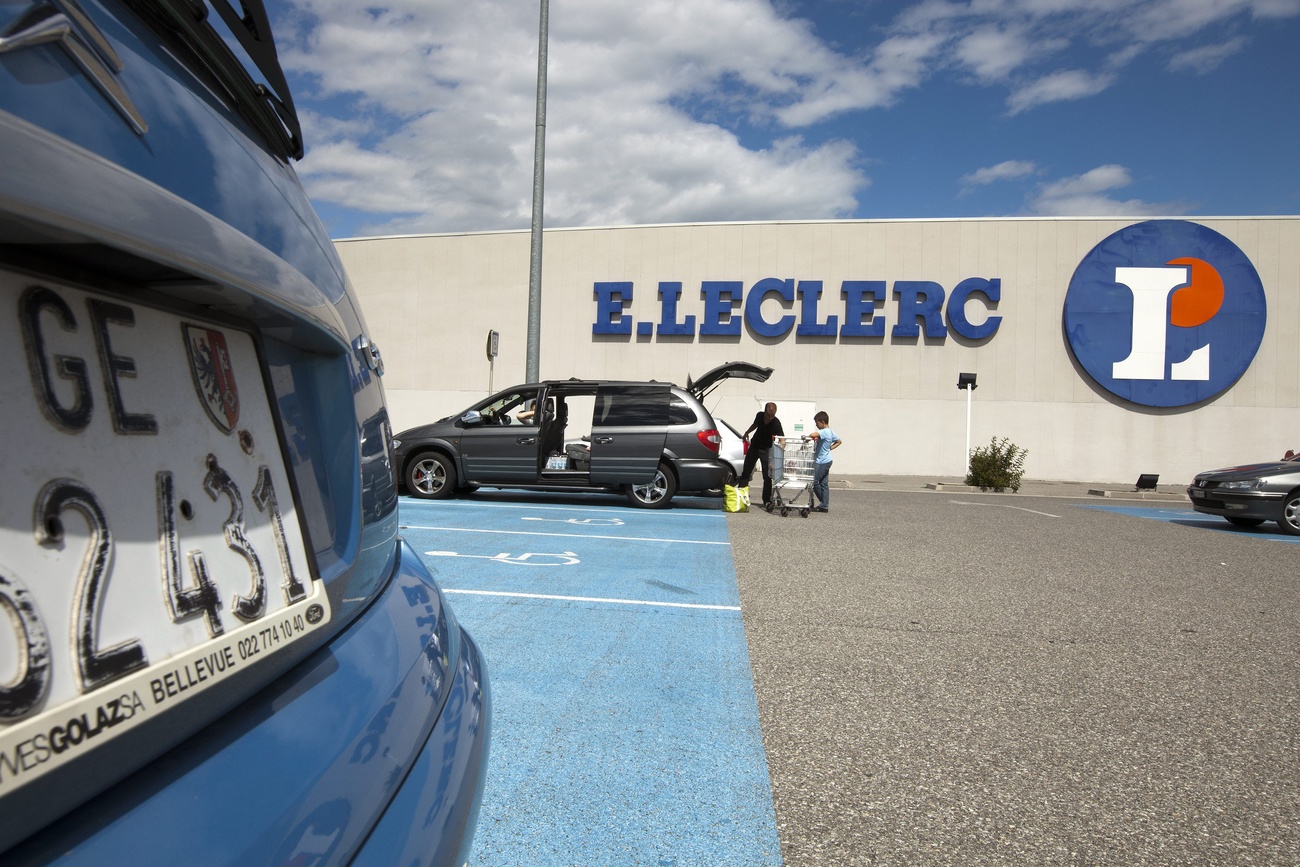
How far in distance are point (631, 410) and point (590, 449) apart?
0.78 metres

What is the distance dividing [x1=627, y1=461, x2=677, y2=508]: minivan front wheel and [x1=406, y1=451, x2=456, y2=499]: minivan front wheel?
2.51 meters

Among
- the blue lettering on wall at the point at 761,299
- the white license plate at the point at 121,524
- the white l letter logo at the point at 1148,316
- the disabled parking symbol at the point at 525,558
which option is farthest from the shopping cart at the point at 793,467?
the white l letter logo at the point at 1148,316

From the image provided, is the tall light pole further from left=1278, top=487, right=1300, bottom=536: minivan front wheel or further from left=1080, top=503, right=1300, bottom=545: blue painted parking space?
left=1278, top=487, right=1300, bottom=536: minivan front wheel

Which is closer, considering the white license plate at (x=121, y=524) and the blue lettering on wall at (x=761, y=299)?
the white license plate at (x=121, y=524)

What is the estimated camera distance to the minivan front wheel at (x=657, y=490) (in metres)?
11.7

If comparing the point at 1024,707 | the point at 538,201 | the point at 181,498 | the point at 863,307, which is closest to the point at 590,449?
the point at 538,201

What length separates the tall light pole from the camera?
1434 centimetres

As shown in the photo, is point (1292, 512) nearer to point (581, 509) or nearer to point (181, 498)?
point (581, 509)

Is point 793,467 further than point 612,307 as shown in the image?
No

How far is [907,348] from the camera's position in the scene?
76.2 feet

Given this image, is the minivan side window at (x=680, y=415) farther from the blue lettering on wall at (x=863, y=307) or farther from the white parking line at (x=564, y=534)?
the blue lettering on wall at (x=863, y=307)

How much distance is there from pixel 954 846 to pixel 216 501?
2.35 meters

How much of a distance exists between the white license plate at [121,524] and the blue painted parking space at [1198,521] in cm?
1260

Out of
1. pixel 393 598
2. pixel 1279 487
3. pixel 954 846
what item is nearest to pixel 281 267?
pixel 393 598
